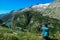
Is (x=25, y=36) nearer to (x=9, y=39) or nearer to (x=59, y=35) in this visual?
(x=9, y=39)

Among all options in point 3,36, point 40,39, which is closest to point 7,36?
point 3,36

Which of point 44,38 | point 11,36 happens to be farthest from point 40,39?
point 11,36

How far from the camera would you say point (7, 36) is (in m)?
Answer: 15.8

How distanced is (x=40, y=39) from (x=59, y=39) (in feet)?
5.07

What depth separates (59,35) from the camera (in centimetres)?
1852

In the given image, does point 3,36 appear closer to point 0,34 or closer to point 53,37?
point 0,34

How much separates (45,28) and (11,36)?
131 inches

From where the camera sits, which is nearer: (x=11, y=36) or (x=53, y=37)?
(x=11, y=36)

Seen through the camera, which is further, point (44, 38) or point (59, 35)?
point (59, 35)

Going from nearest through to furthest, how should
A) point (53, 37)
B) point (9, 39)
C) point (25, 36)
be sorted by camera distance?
point (9, 39) < point (25, 36) < point (53, 37)

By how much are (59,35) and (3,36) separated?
510cm

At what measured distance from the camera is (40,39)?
17.0 metres

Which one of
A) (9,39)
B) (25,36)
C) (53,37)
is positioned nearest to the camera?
(9,39)

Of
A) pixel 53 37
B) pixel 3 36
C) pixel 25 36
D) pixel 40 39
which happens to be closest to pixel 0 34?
pixel 3 36
